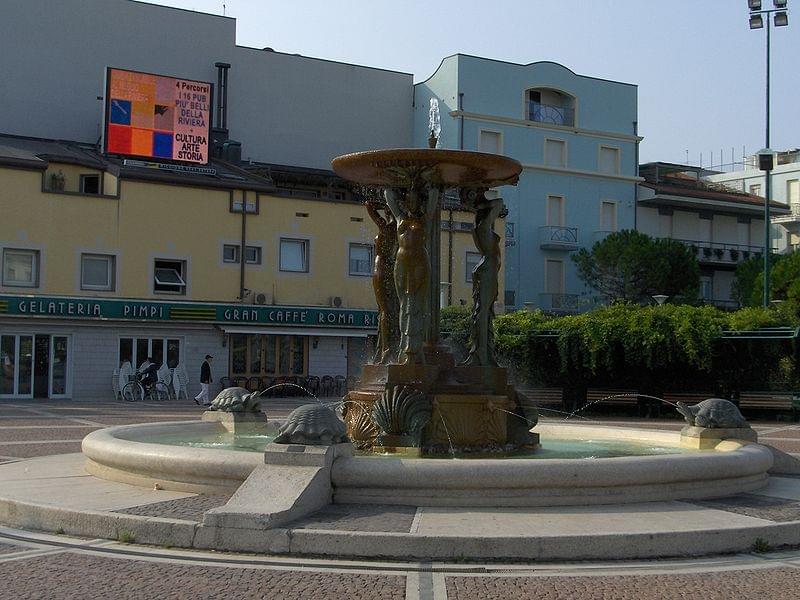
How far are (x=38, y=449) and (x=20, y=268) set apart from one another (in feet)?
68.8

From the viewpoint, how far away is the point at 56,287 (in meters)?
35.4

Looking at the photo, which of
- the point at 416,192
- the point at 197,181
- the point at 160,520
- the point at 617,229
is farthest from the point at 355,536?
the point at 617,229

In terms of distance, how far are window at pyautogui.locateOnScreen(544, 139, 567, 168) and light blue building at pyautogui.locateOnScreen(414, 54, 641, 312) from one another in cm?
5

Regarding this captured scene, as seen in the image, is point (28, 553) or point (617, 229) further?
point (617, 229)

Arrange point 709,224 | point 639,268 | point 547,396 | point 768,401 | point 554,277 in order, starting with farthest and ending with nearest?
point 709,224
point 554,277
point 639,268
point 547,396
point 768,401

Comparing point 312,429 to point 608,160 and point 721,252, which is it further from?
point 721,252

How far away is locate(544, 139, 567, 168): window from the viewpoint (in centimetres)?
5372

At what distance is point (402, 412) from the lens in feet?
37.9

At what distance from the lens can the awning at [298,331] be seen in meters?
37.9

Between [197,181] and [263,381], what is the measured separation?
751 centimetres

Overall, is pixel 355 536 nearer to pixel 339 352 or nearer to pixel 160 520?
pixel 160 520

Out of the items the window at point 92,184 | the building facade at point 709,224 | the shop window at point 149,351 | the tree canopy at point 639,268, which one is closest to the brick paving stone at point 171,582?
the shop window at point 149,351

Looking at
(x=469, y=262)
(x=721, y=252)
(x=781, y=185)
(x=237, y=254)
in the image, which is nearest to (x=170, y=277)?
(x=237, y=254)

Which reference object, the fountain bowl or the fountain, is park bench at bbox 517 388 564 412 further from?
the fountain bowl
